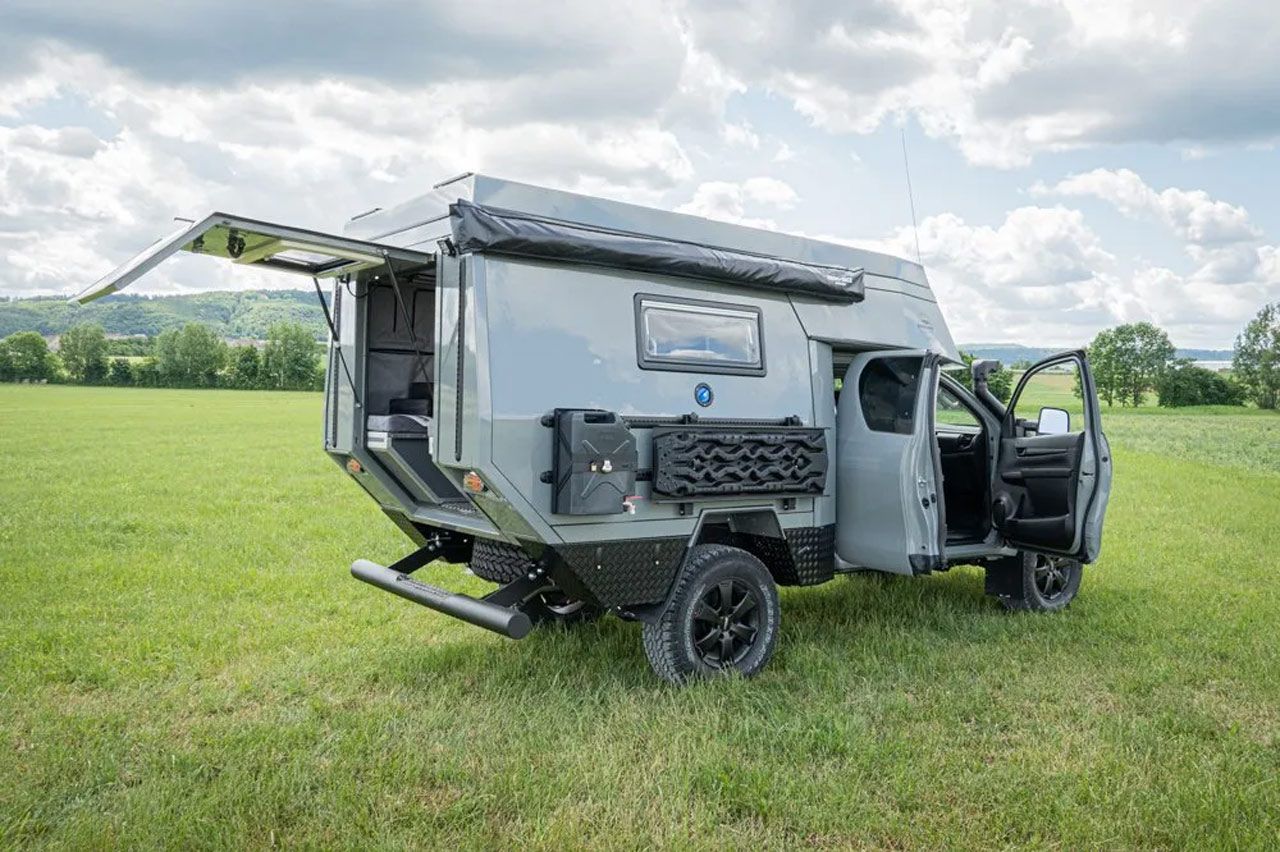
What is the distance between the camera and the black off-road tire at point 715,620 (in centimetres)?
579

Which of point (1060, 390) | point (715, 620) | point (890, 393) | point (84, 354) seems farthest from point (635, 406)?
point (84, 354)

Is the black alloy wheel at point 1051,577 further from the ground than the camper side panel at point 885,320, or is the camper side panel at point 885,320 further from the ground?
the camper side panel at point 885,320

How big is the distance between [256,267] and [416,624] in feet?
9.21

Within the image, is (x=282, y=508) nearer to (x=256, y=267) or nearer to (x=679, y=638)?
(x=256, y=267)

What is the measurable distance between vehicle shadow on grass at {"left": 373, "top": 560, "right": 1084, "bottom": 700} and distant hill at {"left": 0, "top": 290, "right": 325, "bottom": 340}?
96.8 meters

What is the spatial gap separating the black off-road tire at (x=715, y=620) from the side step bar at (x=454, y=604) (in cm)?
84

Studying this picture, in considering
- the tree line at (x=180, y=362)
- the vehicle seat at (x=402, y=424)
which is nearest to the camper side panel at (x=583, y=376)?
the vehicle seat at (x=402, y=424)

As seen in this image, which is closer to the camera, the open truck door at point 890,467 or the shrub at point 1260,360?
the open truck door at point 890,467

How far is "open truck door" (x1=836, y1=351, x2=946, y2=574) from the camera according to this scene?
6508 mm

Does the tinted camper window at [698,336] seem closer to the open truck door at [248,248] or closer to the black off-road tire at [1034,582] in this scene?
the open truck door at [248,248]

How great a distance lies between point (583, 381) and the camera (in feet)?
17.9

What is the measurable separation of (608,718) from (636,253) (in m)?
2.52

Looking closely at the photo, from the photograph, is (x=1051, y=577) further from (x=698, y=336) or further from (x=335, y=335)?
(x=335, y=335)

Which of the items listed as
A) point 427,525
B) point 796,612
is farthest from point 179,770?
point 796,612
